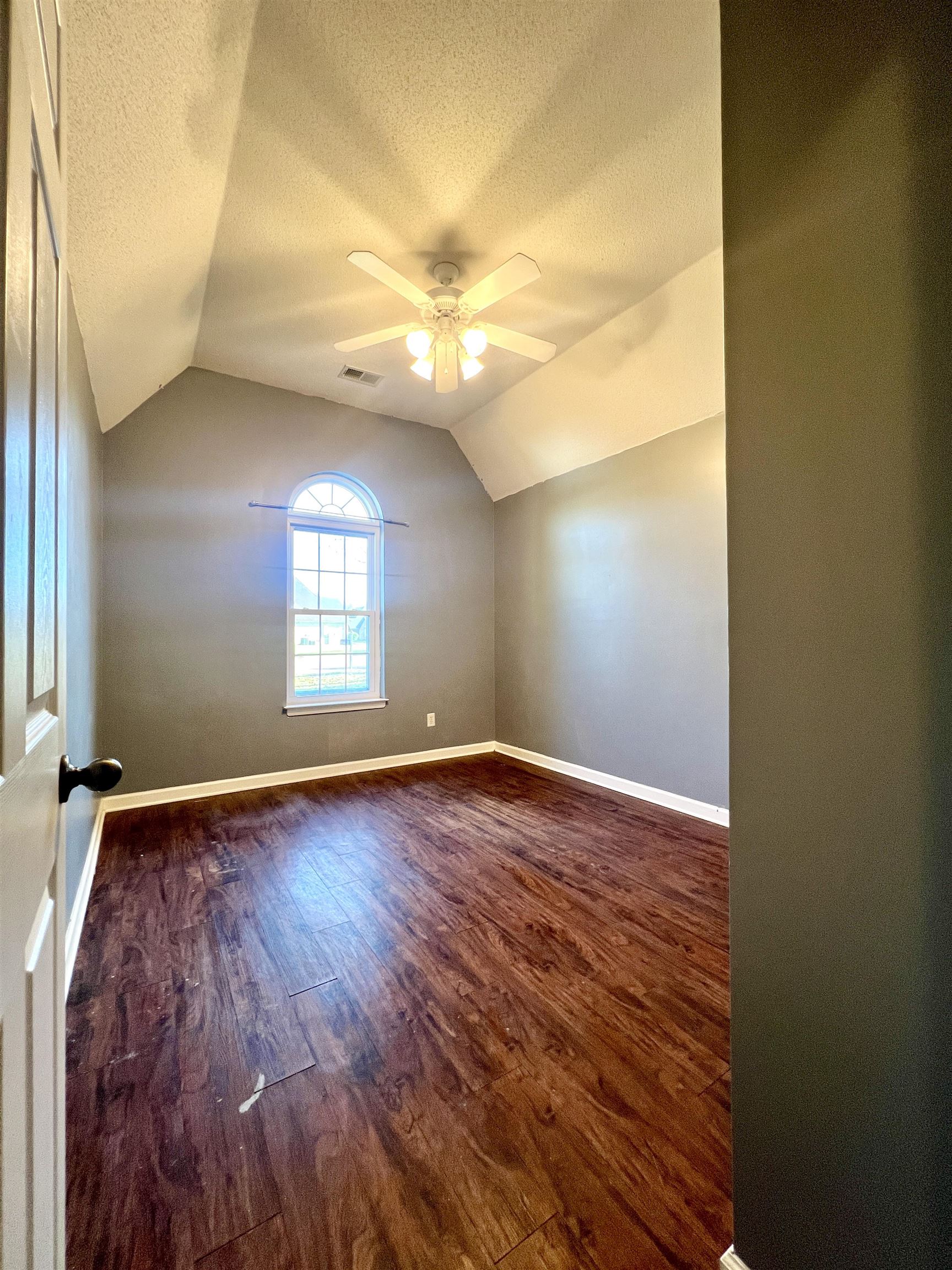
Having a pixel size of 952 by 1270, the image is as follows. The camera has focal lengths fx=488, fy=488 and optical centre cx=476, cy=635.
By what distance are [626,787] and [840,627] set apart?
3.29 metres

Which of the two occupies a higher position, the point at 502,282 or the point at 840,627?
the point at 502,282

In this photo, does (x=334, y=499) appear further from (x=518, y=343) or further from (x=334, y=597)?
(x=518, y=343)

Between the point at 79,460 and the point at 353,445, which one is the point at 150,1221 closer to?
the point at 79,460

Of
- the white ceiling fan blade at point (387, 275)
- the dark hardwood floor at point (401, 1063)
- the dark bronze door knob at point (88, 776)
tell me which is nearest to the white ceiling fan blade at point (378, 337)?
the white ceiling fan blade at point (387, 275)

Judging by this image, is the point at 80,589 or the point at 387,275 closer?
the point at 387,275

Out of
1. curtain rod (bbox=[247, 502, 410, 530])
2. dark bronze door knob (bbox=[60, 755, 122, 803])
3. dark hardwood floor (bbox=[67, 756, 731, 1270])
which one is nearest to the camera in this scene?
dark bronze door knob (bbox=[60, 755, 122, 803])

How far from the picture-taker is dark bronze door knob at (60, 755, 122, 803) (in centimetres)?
73

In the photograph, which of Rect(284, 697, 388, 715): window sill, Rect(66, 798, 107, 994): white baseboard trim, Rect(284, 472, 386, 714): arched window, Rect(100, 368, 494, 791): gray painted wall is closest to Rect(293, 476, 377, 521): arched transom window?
Rect(284, 472, 386, 714): arched window

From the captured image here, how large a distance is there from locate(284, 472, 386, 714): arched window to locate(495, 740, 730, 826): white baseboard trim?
1.52m

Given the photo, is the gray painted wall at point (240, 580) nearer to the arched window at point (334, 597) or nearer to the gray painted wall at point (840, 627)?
the arched window at point (334, 597)

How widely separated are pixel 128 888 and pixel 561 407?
407cm

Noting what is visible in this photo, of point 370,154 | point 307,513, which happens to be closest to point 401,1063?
point 370,154

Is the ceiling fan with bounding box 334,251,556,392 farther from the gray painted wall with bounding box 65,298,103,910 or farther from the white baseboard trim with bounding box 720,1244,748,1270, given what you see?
the white baseboard trim with bounding box 720,1244,748,1270

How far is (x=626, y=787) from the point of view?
3.74 metres
